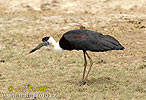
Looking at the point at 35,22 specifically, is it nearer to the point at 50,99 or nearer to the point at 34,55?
the point at 34,55

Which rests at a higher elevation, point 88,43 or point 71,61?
point 88,43

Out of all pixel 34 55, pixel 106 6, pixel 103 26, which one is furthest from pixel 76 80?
pixel 106 6

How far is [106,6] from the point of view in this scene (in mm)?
20953

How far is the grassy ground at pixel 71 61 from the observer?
8.83 m

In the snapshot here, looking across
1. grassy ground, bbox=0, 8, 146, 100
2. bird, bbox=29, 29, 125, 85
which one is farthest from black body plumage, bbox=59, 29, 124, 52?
grassy ground, bbox=0, 8, 146, 100

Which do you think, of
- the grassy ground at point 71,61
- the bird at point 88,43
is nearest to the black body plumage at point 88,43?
the bird at point 88,43

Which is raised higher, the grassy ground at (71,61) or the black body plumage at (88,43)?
the black body plumage at (88,43)

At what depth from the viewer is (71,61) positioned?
12.2 m

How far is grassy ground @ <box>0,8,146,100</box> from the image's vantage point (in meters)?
8.83

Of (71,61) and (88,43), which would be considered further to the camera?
(71,61)

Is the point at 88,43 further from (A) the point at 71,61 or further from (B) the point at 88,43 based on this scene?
(A) the point at 71,61

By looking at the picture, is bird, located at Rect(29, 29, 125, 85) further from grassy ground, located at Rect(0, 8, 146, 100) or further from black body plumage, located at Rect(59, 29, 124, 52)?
grassy ground, located at Rect(0, 8, 146, 100)

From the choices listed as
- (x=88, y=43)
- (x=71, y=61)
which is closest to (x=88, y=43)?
(x=88, y=43)

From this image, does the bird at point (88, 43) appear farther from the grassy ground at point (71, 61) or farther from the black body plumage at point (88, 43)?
the grassy ground at point (71, 61)
